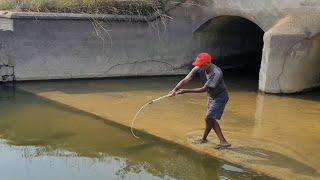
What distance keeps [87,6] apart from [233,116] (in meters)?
5.94

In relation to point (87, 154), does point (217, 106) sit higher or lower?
higher

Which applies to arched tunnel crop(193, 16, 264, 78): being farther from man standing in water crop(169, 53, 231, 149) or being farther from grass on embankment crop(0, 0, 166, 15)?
man standing in water crop(169, 53, 231, 149)

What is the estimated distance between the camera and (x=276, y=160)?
8477 mm

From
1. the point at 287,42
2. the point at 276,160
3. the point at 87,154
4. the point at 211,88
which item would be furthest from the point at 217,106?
the point at 287,42

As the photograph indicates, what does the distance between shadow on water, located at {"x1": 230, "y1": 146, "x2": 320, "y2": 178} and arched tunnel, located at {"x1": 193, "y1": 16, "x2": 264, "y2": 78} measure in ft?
24.2

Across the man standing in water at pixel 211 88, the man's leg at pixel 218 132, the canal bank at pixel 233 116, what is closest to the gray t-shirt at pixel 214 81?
the man standing in water at pixel 211 88

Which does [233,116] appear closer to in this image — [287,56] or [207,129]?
[207,129]

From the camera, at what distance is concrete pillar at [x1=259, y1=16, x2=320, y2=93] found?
13.2 m

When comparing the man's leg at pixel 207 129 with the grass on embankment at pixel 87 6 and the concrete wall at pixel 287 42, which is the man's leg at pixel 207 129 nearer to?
the concrete wall at pixel 287 42

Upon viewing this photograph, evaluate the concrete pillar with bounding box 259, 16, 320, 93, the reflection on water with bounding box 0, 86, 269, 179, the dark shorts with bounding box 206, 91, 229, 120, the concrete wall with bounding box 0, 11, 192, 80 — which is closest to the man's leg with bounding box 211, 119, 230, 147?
the dark shorts with bounding box 206, 91, 229, 120

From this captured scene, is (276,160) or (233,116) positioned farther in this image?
(233,116)

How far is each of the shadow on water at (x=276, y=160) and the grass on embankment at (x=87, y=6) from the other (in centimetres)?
758

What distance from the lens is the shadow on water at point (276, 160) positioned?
805 cm

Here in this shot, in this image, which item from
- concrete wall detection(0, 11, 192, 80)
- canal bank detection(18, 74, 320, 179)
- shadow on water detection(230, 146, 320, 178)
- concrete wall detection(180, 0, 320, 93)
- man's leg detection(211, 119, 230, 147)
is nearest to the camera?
shadow on water detection(230, 146, 320, 178)
